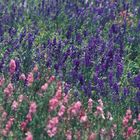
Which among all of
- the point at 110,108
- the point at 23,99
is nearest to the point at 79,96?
the point at 110,108

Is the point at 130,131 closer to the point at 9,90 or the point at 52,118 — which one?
the point at 52,118

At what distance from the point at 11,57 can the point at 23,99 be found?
1289mm

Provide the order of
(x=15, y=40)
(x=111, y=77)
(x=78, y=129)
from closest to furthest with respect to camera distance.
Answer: (x=78, y=129) → (x=111, y=77) → (x=15, y=40)

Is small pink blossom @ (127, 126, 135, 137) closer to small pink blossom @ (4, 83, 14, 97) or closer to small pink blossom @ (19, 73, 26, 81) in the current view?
small pink blossom @ (4, 83, 14, 97)

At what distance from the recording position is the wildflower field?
461cm

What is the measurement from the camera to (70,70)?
19.9 ft

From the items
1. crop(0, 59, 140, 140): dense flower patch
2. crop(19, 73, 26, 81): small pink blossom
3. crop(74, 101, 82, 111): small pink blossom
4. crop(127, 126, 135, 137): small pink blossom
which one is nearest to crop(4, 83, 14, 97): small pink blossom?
crop(0, 59, 140, 140): dense flower patch

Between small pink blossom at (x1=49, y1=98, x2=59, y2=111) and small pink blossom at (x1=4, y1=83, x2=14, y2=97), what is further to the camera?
small pink blossom at (x1=4, y1=83, x2=14, y2=97)

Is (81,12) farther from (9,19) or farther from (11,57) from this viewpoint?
(11,57)

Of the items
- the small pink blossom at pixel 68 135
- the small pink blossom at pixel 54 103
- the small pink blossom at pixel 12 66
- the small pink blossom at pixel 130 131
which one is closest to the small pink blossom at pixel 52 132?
the small pink blossom at pixel 68 135

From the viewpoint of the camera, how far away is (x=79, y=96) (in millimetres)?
5504

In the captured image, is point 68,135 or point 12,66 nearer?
point 68,135

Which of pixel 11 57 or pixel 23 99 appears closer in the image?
pixel 23 99

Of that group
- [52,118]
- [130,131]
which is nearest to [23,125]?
[52,118]
